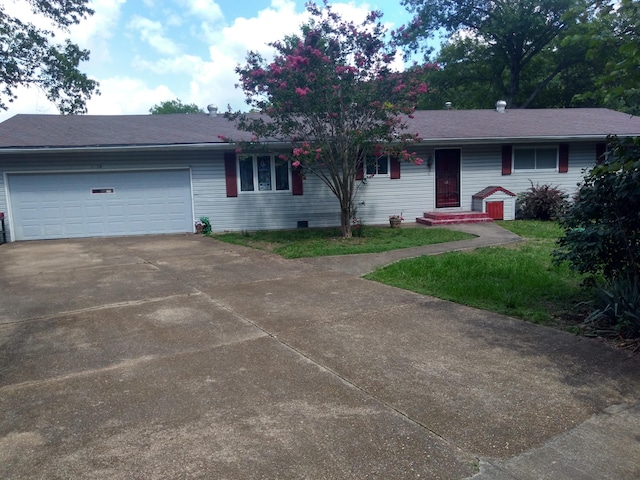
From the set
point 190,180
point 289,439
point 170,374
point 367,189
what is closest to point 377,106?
point 367,189

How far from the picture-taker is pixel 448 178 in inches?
655

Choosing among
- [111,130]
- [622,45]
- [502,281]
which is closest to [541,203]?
[502,281]

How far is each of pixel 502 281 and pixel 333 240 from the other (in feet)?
18.3

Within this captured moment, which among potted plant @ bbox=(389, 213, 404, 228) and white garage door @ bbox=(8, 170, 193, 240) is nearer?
white garage door @ bbox=(8, 170, 193, 240)

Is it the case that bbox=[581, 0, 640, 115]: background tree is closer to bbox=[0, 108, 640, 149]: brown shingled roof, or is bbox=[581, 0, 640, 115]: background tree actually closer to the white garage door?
bbox=[0, 108, 640, 149]: brown shingled roof

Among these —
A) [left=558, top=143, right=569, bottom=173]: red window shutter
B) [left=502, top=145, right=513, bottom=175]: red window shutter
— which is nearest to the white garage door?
[left=502, top=145, right=513, bottom=175]: red window shutter

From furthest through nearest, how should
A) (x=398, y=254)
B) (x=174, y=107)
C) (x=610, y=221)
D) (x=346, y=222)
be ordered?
(x=174, y=107) → (x=346, y=222) → (x=398, y=254) → (x=610, y=221)

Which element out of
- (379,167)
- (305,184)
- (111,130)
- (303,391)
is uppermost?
(111,130)

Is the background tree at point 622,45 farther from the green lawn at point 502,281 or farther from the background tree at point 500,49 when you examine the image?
the background tree at point 500,49

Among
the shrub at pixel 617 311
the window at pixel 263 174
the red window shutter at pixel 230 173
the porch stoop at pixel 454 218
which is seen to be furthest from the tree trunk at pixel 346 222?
→ the shrub at pixel 617 311

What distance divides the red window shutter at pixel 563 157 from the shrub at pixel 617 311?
12574mm

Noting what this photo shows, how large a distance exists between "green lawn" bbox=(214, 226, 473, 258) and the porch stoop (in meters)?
1.32

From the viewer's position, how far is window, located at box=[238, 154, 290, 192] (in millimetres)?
15367

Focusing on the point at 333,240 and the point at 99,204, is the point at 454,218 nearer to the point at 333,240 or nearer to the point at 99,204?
the point at 333,240
